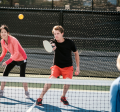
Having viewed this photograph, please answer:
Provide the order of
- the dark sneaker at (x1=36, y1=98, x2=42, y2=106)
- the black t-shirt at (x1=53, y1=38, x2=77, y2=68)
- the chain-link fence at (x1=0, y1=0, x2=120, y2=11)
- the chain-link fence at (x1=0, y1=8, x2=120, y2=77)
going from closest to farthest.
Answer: the black t-shirt at (x1=53, y1=38, x2=77, y2=68), the dark sneaker at (x1=36, y1=98, x2=42, y2=106), the chain-link fence at (x1=0, y1=8, x2=120, y2=77), the chain-link fence at (x1=0, y1=0, x2=120, y2=11)

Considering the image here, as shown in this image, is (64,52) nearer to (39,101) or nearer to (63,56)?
(63,56)

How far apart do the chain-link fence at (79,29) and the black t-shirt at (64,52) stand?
6.61 feet

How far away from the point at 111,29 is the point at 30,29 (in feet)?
7.62

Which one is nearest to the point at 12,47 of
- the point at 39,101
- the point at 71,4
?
the point at 39,101

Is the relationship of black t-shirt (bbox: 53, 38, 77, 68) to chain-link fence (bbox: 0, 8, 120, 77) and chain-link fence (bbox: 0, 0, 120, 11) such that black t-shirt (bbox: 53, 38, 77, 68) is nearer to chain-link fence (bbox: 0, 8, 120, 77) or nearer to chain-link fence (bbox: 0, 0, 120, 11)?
chain-link fence (bbox: 0, 8, 120, 77)

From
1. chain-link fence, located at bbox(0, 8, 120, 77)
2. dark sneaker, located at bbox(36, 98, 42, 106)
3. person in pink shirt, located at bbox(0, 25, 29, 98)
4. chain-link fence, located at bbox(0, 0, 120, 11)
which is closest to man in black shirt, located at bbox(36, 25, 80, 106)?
dark sneaker, located at bbox(36, 98, 42, 106)

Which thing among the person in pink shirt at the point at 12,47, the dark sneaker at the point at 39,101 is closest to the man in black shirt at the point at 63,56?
the dark sneaker at the point at 39,101

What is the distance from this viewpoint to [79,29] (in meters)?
6.36

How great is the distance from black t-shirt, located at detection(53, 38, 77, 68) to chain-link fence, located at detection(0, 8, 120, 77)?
2.01m

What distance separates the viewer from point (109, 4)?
16.2 metres

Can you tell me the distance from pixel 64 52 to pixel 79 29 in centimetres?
240

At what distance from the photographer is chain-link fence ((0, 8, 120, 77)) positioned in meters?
6.12

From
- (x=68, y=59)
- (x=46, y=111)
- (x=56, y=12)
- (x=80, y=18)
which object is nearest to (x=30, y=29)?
(x=56, y=12)

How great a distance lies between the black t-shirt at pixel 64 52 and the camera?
407 centimetres
